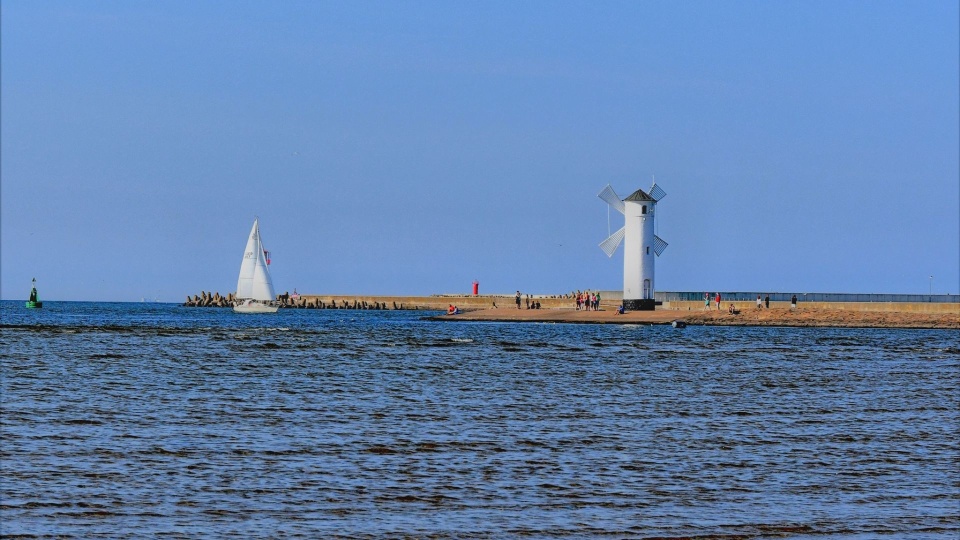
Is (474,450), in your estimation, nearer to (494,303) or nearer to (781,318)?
(781,318)

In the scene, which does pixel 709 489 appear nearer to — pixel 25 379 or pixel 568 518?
pixel 568 518

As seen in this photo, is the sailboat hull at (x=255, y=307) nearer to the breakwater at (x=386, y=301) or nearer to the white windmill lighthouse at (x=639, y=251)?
the breakwater at (x=386, y=301)

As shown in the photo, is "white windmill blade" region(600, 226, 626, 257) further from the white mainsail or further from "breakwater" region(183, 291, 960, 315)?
the white mainsail

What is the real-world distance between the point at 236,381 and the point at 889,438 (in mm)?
16326

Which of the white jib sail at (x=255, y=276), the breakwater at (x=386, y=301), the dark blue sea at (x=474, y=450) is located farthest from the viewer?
the breakwater at (x=386, y=301)

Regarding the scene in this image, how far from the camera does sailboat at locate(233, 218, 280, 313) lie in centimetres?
10150

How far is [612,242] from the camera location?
91000mm

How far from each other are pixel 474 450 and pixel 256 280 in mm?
87041

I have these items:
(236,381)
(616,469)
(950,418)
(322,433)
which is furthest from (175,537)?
(236,381)

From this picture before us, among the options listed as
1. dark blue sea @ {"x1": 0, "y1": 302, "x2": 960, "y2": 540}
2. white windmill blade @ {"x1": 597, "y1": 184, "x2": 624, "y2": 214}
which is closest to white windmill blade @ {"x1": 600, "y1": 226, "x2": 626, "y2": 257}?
white windmill blade @ {"x1": 597, "y1": 184, "x2": 624, "y2": 214}

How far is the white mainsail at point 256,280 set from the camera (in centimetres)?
10144

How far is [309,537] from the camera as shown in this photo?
11.2m

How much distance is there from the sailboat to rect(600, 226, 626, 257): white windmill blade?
2970 centimetres

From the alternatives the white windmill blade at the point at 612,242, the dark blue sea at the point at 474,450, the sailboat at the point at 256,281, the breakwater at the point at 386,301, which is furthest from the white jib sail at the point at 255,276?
the dark blue sea at the point at 474,450
